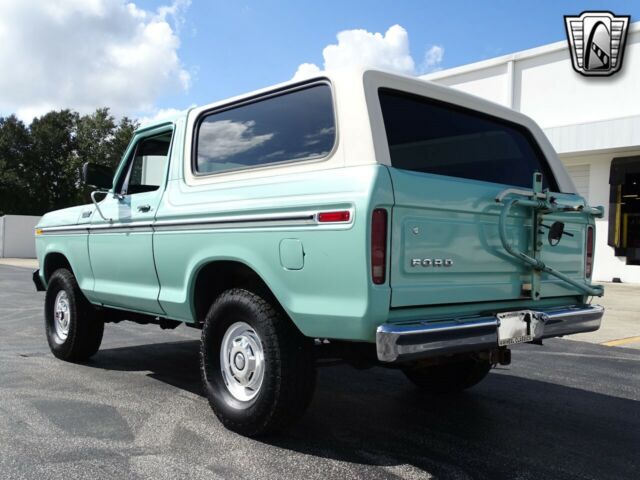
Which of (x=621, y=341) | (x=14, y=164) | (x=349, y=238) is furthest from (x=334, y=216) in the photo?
(x=14, y=164)

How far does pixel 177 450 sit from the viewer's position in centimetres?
347

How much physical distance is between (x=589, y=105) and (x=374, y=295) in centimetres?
1682

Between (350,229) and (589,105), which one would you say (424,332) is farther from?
(589,105)

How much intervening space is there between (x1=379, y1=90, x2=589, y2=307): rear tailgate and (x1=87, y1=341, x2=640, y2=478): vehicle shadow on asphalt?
902 mm

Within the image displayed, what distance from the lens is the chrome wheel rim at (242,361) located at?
11.8 feet

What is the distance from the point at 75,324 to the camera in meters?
5.54

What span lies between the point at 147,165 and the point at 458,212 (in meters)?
2.76

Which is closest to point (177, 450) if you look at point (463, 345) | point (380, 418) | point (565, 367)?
point (380, 418)

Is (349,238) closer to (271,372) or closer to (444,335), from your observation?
(444,335)

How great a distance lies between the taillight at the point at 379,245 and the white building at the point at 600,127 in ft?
49.3

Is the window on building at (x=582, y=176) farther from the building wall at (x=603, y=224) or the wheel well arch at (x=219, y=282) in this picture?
the wheel well arch at (x=219, y=282)

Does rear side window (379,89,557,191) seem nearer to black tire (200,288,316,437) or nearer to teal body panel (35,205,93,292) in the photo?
black tire (200,288,316,437)

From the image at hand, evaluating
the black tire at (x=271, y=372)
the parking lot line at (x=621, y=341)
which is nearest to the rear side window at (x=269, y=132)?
the black tire at (x=271, y=372)

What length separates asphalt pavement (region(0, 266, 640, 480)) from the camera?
3.26 meters
